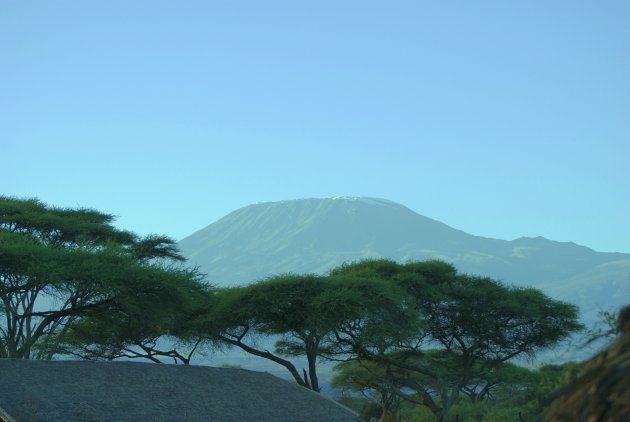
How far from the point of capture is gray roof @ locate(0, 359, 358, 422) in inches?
1012

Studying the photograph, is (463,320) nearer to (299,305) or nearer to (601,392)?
(299,305)

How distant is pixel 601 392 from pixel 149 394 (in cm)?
2438

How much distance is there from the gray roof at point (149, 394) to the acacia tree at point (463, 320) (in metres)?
14.7

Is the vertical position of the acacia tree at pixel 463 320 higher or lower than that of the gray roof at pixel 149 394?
higher

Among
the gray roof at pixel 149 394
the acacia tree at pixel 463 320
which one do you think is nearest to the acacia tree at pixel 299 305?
the acacia tree at pixel 463 320

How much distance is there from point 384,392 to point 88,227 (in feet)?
60.7

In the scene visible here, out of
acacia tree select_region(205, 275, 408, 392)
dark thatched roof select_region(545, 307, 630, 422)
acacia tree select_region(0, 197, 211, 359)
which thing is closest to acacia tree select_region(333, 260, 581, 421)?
acacia tree select_region(205, 275, 408, 392)

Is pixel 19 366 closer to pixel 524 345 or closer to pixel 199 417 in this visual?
pixel 199 417

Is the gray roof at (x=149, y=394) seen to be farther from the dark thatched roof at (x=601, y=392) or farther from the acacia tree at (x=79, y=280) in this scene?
the dark thatched roof at (x=601, y=392)

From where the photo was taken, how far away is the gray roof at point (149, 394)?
2570 cm

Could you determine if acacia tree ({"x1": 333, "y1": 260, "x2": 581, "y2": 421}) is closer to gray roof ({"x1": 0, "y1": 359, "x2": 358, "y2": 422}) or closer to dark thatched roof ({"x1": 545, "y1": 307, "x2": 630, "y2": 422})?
gray roof ({"x1": 0, "y1": 359, "x2": 358, "y2": 422})

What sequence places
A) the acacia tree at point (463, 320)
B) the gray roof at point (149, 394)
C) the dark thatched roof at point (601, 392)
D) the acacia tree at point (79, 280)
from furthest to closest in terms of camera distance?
1. the acacia tree at point (463, 320)
2. the acacia tree at point (79, 280)
3. the gray roof at point (149, 394)
4. the dark thatched roof at point (601, 392)

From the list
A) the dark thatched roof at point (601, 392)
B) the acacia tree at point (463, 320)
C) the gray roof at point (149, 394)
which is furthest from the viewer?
the acacia tree at point (463, 320)

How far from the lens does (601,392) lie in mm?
5828
